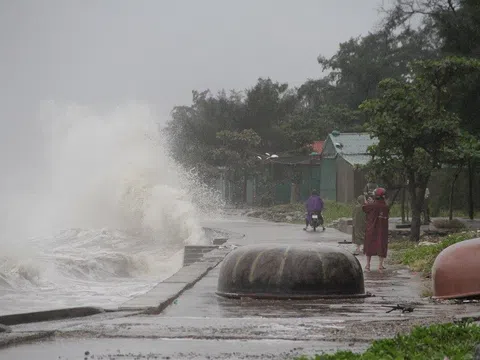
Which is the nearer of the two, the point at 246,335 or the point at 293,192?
the point at 246,335

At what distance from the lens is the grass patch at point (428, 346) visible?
7.36 m

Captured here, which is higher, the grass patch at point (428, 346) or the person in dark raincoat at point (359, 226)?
the person in dark raincoat at point (359, 226)

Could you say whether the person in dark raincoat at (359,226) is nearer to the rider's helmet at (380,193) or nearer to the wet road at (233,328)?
the rider's helmet at (380,193)

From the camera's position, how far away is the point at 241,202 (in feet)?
247

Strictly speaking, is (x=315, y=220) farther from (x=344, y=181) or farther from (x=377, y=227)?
(x=344, y=181)

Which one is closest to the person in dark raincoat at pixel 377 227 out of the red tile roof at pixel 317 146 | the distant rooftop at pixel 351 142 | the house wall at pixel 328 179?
the distant rooftop at pixel 351 142

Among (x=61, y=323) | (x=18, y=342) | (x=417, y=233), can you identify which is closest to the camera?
(x=18, y=342)

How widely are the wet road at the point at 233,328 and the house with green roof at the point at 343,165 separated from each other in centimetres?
4176

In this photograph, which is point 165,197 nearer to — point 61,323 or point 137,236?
point 137,236

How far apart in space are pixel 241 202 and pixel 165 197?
29897 mm

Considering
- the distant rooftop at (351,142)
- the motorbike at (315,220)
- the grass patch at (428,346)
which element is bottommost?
the grass patch at (428,346)

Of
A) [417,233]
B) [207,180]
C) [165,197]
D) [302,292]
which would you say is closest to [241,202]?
[207,180]

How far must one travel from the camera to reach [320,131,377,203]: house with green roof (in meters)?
56.2

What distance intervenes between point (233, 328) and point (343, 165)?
161 ft
